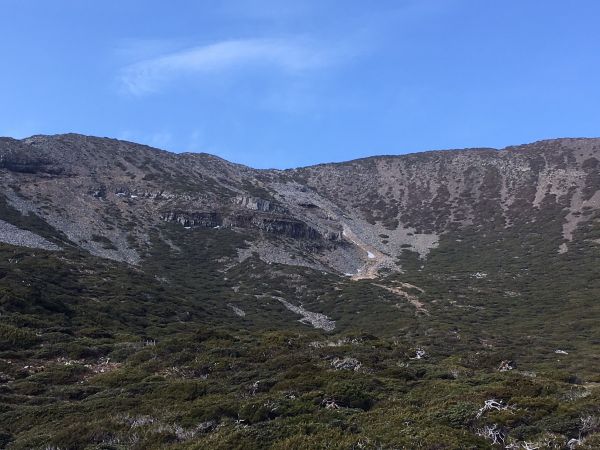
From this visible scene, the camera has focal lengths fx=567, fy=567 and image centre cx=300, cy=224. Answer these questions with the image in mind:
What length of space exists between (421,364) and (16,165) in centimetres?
9646

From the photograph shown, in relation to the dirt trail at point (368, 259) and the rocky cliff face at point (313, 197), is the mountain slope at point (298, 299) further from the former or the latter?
the dirt trail at point (368, 259)

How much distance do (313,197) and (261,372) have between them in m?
113

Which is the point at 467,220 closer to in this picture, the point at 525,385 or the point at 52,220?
the point at 52,220

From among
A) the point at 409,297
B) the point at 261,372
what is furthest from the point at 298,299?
the point at 261,372

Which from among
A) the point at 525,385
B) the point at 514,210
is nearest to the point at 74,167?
the point at 514,210

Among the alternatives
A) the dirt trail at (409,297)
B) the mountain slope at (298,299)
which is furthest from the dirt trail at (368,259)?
the dirt trail at (409,297)

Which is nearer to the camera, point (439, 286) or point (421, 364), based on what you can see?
point (421, 364)

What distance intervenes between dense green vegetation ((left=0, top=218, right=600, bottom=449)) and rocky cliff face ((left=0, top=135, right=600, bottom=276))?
27.0 meters

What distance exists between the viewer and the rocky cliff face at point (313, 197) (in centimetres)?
9319

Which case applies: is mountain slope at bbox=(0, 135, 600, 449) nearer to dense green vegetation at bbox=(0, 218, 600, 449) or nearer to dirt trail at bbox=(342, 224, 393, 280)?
dense green vegetation at bbox=(0, 218, 600, 449)

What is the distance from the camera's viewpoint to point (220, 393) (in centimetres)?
1883

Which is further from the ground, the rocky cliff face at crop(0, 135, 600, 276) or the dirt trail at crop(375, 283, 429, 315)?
the rocky cliff face at crop(0, 135, 600, 276)

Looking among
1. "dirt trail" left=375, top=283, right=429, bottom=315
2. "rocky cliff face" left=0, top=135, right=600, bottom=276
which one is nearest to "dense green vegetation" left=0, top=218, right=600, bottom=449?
"dirt trail" left=375, top=283, right=429, bottom=315

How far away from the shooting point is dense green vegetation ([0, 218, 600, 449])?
13461 mm
